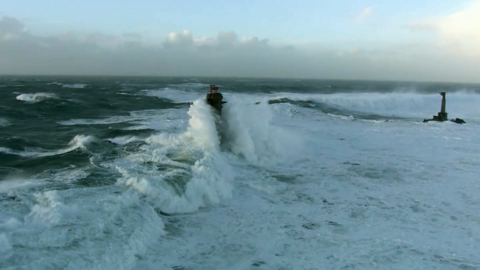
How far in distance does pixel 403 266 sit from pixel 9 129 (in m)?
17.3

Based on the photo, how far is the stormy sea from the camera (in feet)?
18.7

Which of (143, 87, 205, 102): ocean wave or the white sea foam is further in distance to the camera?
(143, 87, 205, 102): ocean wave

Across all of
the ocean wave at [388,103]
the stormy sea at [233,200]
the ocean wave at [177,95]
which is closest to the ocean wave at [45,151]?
the stormy sea at [233,200]

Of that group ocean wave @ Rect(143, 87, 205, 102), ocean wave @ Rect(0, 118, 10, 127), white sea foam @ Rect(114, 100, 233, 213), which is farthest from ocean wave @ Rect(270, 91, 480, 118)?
white sea foam @ Rect(114, 100, 233, 213)

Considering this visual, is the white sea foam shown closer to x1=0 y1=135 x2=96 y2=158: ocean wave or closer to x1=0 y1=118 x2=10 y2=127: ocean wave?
x1=0 y1=135 x2=96 y2=158: ocean wave

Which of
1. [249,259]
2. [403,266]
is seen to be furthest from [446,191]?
[249,259]

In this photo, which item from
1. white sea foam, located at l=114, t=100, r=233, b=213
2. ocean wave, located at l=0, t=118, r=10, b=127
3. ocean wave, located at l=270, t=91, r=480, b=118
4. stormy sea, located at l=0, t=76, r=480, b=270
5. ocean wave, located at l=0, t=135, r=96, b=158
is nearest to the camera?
stormy sea, located at l=0, t=76, r=480, b=270

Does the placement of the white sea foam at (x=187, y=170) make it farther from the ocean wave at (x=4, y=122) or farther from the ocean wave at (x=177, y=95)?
the ocean wave at (x=177, y=95)

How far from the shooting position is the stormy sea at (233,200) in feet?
18.7

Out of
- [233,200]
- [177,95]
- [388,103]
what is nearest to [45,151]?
[233,200]

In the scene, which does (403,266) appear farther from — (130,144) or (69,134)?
(69,134)

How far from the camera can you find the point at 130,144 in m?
13.0

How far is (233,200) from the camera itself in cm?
837

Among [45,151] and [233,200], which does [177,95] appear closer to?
[45,151]
